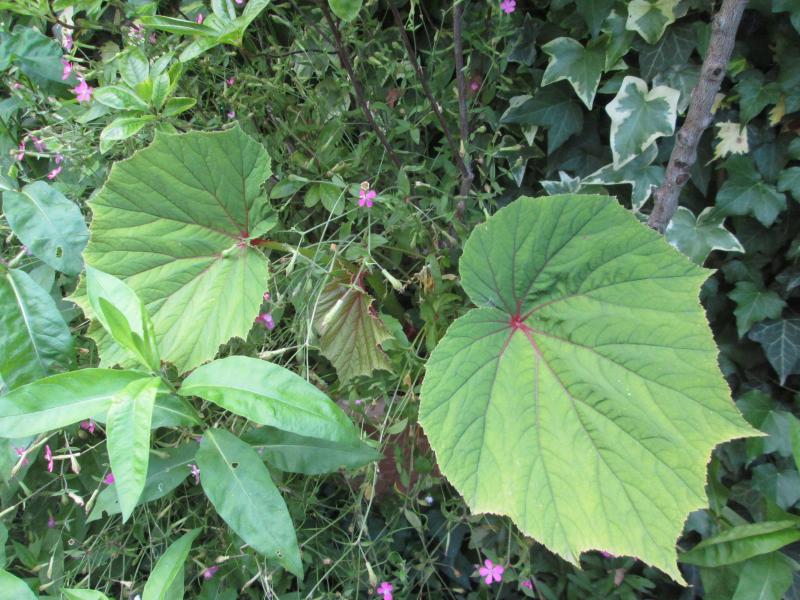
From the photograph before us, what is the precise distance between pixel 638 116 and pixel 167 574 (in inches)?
40.6

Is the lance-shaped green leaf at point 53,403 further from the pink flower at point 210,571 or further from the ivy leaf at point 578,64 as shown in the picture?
the ivy leaf at point 578,64

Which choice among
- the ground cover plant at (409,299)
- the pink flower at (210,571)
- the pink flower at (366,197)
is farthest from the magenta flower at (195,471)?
the pink flower at (366,197)

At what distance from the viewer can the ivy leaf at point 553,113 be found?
1104mm

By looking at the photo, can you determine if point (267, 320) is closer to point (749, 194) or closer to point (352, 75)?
point (352, 75)

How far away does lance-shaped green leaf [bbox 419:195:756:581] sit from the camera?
0.71 metres

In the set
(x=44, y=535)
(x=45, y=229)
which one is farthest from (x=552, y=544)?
(x=44, y=535)

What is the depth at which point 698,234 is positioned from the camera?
108 cm

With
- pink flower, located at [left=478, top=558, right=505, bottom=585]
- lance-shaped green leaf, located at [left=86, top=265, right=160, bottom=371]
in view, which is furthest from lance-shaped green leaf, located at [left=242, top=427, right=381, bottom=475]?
pink flower, located at [left=478, top=558, right=505, bottom=585]

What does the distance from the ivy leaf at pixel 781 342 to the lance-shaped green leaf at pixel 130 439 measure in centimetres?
108

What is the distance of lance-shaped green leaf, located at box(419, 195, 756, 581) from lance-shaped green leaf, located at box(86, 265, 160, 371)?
343 mm

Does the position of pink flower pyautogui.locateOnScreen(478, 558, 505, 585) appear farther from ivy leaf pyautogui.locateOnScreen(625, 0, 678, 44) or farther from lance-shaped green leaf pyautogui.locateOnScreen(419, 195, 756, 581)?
ivy leaf pyautogui.locateOnScreen(625, 0, 678, 44)

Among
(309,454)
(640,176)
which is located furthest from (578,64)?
(309,454)

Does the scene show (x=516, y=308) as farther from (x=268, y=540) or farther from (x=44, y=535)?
(x=44, y=535)

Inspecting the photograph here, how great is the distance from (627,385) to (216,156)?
2.14ft
